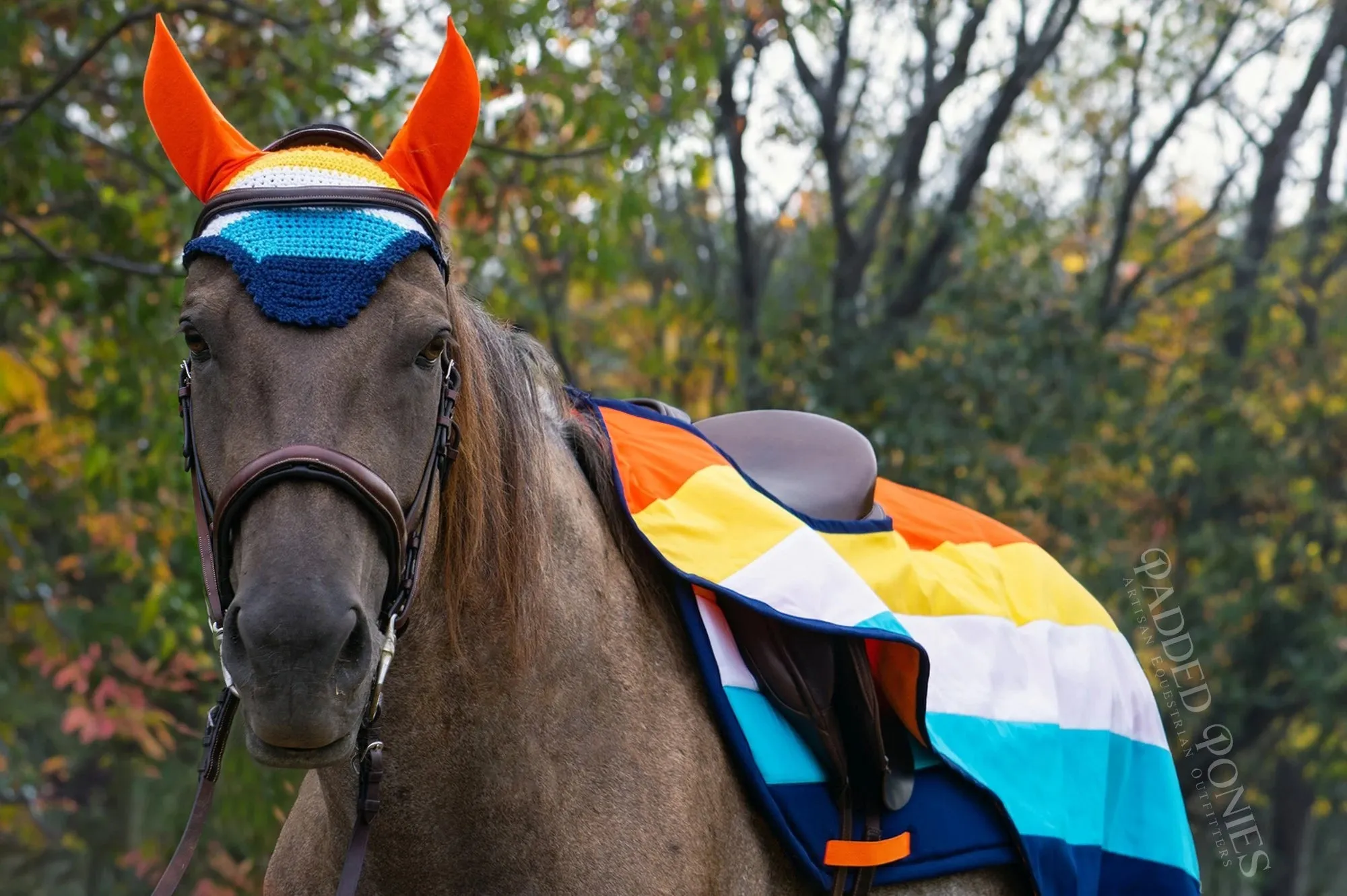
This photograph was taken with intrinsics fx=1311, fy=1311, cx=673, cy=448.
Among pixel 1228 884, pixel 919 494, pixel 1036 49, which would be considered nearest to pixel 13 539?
pixel 919 494

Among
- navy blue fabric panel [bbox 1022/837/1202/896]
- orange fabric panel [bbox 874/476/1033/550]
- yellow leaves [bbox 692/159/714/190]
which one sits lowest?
navy blue fabric panel [bbox 1022/837/1202/896]

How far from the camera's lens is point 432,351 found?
75.6 inches

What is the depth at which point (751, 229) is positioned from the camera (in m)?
11.5

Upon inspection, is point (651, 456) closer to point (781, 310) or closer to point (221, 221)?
point (221, 221)

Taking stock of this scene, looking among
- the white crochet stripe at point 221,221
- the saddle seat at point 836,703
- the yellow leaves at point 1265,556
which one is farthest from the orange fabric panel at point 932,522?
the yellow leaves at point 1265,556

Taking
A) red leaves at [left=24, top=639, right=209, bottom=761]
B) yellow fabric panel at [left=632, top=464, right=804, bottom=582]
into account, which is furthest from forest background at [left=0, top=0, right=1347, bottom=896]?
yellow fabric panel at [left=632, top=464, right=804, bottom=582]

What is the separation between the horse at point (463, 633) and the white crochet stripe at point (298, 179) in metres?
0.13

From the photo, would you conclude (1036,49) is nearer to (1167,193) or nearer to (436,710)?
(1167,193)

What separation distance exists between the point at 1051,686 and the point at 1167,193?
478 inches

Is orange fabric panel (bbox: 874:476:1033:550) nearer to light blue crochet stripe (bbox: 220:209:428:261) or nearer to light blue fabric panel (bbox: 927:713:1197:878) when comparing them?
light blue fabric panel (bbox: 927:713:1197:878)

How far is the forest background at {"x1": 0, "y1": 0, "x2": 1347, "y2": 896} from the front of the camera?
18.3 feet

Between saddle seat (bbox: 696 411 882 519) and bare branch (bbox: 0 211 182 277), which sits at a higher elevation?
bare branch (bbox: 0 211 182 277)

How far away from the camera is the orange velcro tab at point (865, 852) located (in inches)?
97.0

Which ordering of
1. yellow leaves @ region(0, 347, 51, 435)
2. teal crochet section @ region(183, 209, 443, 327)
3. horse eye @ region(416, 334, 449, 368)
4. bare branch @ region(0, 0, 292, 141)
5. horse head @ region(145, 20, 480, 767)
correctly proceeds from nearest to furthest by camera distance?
horse head @ region(145, 20, 480, 767), teal crochet section @ region(183, 209, 443, 327), horse eye @ region(416, 334, 449, 368), yellow leaves @ region(0, 347, 51, 435), bare branch @ region(0, 0, 292, 141)
